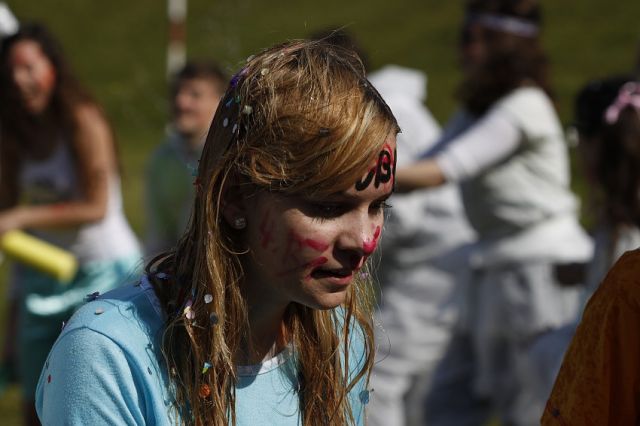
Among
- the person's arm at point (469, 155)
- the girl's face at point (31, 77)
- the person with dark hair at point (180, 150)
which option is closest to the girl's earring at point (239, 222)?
the person's arm at point (469, 155)

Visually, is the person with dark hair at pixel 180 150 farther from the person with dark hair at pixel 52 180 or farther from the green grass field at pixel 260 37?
the green grass field at pixel 260 37

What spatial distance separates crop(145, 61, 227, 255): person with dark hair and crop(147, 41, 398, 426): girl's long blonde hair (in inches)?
131

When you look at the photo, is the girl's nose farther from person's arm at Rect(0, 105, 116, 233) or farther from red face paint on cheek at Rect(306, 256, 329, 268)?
person's arm at Rect(0, 105, 116, 233)

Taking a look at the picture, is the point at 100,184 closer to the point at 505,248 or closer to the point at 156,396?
the point at 505,248

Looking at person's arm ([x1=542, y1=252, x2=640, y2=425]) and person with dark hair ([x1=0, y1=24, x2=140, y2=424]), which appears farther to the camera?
person with dark hair ([x1=0, y1=24, x2=140, y2=424])

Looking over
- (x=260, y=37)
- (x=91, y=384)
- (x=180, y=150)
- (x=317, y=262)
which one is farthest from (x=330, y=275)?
(x=260, y=37)

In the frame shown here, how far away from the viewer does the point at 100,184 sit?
189 inches

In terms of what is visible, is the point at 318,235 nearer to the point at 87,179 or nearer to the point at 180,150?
the point at 87,179

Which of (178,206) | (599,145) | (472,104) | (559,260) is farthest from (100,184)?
(599,145)

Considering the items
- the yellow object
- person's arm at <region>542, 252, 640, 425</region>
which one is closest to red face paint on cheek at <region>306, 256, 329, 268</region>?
person's arm at <region>542, 252, 640, 425</region>

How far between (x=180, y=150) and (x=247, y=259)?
354cm

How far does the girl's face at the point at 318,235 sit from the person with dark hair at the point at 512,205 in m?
2.39

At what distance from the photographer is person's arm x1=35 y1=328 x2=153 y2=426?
187cm

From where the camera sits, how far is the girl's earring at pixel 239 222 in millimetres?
1993
